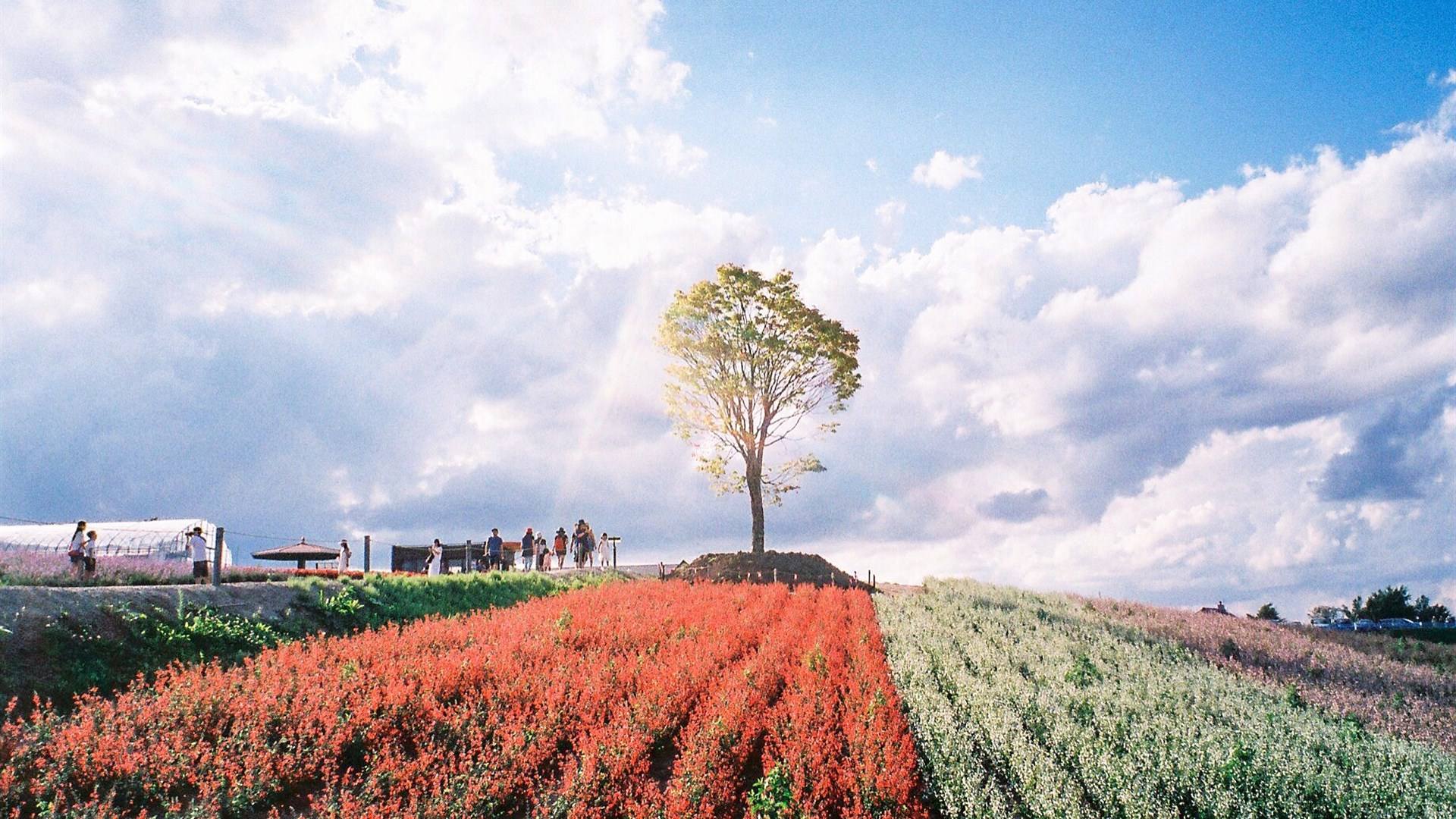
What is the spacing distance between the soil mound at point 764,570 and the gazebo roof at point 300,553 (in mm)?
13895

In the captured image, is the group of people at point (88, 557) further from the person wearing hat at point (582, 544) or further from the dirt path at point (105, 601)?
the person wearing hat at point (582, 544)

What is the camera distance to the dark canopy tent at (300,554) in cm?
3006

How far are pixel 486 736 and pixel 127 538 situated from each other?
101ft

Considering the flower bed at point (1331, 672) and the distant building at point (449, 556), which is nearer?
the flower bed at point (1331, 672)

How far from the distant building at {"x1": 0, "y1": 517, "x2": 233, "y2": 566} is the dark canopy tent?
1.35 m

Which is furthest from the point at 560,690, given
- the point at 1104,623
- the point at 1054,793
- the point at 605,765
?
the point at 1104,623

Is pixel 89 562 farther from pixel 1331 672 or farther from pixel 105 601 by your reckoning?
pixel 1331 672

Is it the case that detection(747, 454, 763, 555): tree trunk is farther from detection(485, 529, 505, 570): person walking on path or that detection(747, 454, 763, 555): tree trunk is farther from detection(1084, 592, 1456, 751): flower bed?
detection(1084, 592, 1456, 751): flower bed

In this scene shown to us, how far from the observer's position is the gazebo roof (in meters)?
30.1

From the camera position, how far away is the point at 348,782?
7.69m

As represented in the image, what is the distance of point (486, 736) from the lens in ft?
28.6

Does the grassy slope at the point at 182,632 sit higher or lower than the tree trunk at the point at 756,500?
lower

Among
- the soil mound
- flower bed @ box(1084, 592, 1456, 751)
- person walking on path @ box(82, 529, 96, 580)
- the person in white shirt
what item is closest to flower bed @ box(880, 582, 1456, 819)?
flower bed @ box(1084, 592, 1456, 751)

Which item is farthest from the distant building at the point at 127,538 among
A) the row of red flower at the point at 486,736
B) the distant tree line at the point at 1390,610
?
the distant tree line at the point at 1390,610
